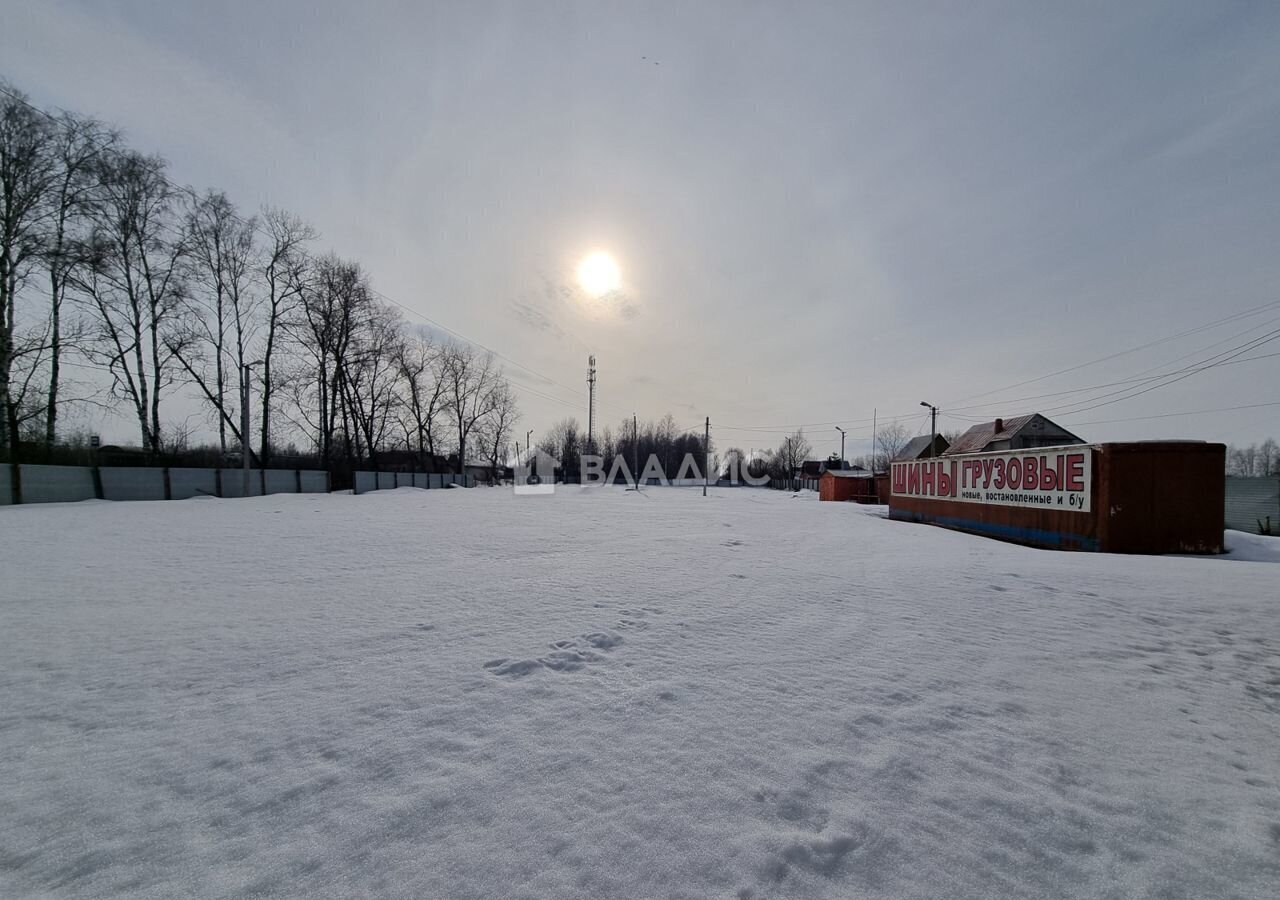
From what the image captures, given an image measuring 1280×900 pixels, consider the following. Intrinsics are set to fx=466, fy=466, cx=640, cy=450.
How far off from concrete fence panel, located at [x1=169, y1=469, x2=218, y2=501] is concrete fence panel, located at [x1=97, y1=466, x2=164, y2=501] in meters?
0.40

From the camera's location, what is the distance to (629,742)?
2.47m

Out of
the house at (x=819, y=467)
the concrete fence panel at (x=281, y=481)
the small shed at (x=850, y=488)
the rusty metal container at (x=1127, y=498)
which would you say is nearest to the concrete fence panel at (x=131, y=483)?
the concrete fence panel at (x=281, y=481)

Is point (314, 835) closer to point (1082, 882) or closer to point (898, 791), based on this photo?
point (898, 791)

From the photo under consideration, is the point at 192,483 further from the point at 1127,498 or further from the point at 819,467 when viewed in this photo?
the point at 819,467

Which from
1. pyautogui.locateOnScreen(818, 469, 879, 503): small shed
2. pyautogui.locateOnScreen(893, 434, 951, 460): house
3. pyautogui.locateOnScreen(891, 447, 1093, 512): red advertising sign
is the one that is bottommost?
pyautogui.locateOnScreen(818, 469, 879, 503): small shed

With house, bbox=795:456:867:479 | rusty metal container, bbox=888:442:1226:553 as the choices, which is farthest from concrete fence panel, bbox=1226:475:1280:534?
house, bbox=795:456:867:479

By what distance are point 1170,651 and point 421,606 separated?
6.79 meters

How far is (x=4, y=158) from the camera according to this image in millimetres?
16250

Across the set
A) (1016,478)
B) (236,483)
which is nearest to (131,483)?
(236,483)

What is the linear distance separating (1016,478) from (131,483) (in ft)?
97.9

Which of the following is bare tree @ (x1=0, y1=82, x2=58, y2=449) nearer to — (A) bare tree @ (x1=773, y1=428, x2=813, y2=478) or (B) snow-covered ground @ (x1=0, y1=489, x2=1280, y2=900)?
(B) snow-covered ground @ (x1=0, y1=489, x2=1280, y2=900)

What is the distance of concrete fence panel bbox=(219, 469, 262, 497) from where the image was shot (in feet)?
69.2

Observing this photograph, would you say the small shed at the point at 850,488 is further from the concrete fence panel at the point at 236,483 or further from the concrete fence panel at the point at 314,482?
the concrete fence panel at the point at 236,483

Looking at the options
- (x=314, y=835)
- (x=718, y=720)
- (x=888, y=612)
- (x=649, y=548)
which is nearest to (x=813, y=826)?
(x=718, y=720)
